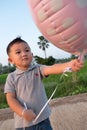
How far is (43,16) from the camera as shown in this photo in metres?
2.96

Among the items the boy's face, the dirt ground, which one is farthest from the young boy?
the dirt ground

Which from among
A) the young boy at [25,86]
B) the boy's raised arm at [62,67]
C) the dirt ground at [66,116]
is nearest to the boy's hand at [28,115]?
the young boy at [25,86]

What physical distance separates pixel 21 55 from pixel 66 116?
3.42m

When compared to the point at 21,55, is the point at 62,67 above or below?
below

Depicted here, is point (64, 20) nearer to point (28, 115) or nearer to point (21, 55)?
point (21, 55)

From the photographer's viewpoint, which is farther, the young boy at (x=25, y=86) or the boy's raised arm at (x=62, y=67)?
the young boy at (x=25, y=86)

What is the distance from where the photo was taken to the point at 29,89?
3.34 meters

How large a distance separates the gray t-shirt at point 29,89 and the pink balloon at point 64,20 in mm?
480

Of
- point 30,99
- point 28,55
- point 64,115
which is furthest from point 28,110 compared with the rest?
Answer: point 64,115

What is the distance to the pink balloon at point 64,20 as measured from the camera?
2.85 metres

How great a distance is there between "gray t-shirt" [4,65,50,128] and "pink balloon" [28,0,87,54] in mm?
480

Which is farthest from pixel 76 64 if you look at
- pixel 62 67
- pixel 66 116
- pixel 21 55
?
pixel 66 116

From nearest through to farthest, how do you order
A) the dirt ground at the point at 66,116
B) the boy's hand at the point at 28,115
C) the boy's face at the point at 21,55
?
the boy's hand at the point at 28,115 → the boy's face at the point at 21,55 → the dirt ground at the point at 66,116

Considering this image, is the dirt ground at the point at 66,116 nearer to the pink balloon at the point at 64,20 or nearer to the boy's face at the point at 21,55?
Result: the boy's face at the point at 21,55
